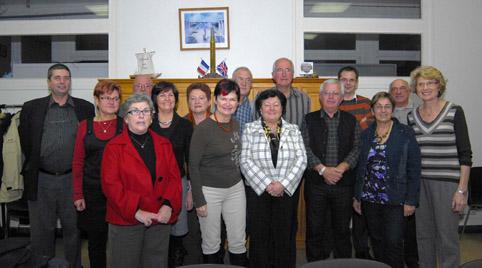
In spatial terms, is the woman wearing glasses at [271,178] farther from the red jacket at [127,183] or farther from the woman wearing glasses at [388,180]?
the red jacket at [127,183]

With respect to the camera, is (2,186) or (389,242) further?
(2,186)

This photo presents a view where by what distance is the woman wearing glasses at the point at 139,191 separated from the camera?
5.97 ft

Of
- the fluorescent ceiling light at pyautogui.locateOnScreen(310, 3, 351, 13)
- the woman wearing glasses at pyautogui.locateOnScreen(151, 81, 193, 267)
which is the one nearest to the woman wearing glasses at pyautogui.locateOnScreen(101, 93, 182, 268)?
the woman wearing glasses at pyautogui.locateOnScreen(151, 81, 193, 267)

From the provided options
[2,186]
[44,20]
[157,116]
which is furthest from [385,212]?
[44,20]

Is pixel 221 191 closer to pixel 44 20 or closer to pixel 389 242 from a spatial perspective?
pixel 389 242

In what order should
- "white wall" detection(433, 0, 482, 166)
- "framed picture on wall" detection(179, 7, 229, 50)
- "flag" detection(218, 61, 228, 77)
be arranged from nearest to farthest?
"flag" detection(218, 61, 228, 77), "framed picture on wall" detection(179, 7, 229, 50), "white wall" detection(433, 0, 482, 166)

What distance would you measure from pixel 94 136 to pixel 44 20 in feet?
10.3

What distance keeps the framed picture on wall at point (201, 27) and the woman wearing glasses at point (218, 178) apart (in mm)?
2088

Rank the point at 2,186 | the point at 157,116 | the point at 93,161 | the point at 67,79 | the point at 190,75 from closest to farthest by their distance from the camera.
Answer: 1. the point at 93,161
2. the point at 157,116
3. the point at 67,79
4. the point at 2,186
5. the point at 190,75

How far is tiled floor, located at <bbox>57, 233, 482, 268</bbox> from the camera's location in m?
3.17

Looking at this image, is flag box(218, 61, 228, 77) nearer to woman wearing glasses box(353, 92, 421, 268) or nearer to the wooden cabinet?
the wooden cabinet

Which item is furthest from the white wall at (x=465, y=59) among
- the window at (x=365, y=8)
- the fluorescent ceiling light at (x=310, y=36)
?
the fluorescent ceiling light at (x=310, y=36)

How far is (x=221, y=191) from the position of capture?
223 cm

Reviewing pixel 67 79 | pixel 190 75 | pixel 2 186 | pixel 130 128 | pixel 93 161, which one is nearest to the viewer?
pixel 130 128
